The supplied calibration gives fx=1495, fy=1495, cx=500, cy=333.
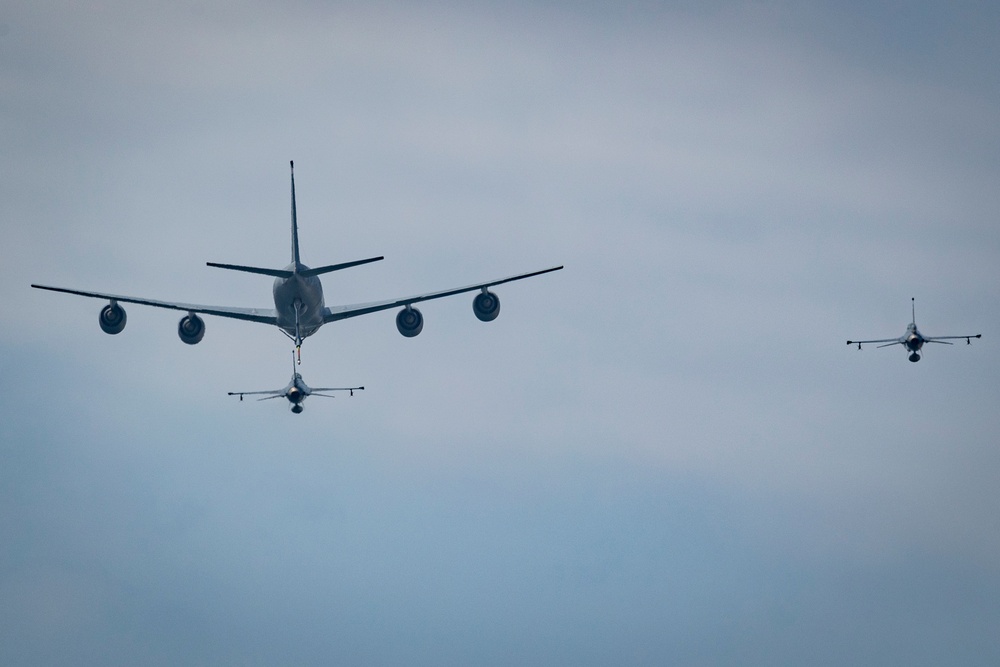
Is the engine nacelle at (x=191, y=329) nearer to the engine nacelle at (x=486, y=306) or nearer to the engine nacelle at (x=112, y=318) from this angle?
the engine nacelle at (x=112, y=318)

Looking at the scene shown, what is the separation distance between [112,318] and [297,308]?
43.5ft

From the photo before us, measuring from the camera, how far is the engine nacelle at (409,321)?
105875 mm

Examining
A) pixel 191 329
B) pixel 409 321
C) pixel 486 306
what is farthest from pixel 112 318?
pixel 486 306

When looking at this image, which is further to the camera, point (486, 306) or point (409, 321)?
point (409, 321)

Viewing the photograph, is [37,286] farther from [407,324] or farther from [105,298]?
[407,324]

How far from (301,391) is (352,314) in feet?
21.7

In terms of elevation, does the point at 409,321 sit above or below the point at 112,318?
below

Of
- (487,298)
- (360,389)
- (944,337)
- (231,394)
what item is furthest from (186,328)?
(944,337)

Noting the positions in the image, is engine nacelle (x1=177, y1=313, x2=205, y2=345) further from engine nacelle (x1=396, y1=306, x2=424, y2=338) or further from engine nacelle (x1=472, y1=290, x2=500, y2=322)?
engine nacelle (x1=472, y1=290, x2=500, y2=322)

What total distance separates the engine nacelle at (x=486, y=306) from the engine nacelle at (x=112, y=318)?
24.4 m

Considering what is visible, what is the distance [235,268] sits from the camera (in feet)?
312

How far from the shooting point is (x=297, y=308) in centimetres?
10100

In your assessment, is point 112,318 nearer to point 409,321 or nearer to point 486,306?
point 409,321

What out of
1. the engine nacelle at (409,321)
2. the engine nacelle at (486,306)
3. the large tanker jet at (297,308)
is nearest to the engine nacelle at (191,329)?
the large tanker jet at (297,308)
